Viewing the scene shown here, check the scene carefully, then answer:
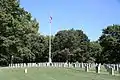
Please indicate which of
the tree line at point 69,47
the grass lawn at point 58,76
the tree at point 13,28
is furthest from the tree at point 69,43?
the grass lawn at point 58,76

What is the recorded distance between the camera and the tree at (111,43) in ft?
345

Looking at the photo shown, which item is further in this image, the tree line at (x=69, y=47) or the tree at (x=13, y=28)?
the tree line at (x=69, y=47)

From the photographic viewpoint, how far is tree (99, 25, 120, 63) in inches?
4136

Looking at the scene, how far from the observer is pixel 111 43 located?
10562cm

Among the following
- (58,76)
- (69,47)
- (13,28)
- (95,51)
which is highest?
(13,28)

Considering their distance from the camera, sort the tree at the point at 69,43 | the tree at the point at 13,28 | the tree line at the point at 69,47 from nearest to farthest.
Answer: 1. the tree at the point at 13,28
2. the tree line at the point at 69,47
3. the tree at the point at 69,43

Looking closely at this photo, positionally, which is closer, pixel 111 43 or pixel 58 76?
pixel 58 76

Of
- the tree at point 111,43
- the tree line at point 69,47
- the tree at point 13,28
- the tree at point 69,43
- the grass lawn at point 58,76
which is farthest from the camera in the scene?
the tree at point 69,43

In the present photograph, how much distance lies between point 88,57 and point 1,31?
58.8m

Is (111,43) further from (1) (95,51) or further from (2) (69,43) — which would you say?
(2) (69,43)

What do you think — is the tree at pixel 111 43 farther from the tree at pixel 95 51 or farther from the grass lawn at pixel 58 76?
the grass lawn at pixel 58 76

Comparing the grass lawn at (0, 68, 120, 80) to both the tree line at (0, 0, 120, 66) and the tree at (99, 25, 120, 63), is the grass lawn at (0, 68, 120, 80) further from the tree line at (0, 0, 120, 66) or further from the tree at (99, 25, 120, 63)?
the tree at (99, 25, 120, 63)

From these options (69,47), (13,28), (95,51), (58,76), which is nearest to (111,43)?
(95,51)

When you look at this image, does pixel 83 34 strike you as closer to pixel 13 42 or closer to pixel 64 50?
pixel 64 50
